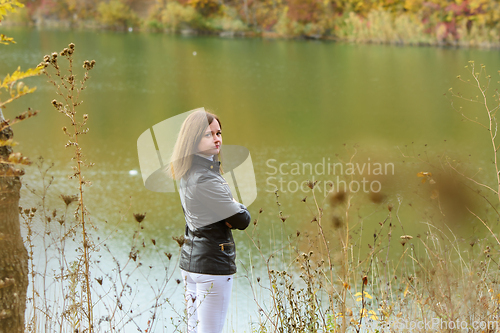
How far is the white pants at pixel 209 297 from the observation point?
1.58 meters

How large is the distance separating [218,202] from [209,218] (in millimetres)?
71

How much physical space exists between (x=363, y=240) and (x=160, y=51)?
750 inches

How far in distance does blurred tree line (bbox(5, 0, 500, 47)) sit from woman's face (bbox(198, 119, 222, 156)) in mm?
24309

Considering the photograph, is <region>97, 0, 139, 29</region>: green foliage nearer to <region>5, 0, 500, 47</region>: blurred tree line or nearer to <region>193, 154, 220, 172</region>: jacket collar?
<region>5, 0, 500, 47</region>: blurred tree line

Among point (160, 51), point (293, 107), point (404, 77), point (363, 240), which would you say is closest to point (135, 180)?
point (363, 240)

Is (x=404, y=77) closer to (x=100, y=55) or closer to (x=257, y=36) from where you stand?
(x=100, y=55)

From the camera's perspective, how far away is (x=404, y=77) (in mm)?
15711

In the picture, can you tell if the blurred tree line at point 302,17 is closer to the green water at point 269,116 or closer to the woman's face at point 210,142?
the green water at point 269,116

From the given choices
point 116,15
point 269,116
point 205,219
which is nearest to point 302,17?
point 116,15

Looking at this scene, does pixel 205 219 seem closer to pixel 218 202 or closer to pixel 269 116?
pixel 218 202

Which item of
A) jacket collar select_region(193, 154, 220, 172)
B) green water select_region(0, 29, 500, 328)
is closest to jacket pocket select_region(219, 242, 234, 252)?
jacket collar select_region(193, 154, 220, 172)

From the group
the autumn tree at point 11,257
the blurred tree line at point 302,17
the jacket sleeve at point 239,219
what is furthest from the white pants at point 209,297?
the blurred tree line at point 302,17

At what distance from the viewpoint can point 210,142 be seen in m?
1.63

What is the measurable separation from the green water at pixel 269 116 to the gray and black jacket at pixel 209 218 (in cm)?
63
